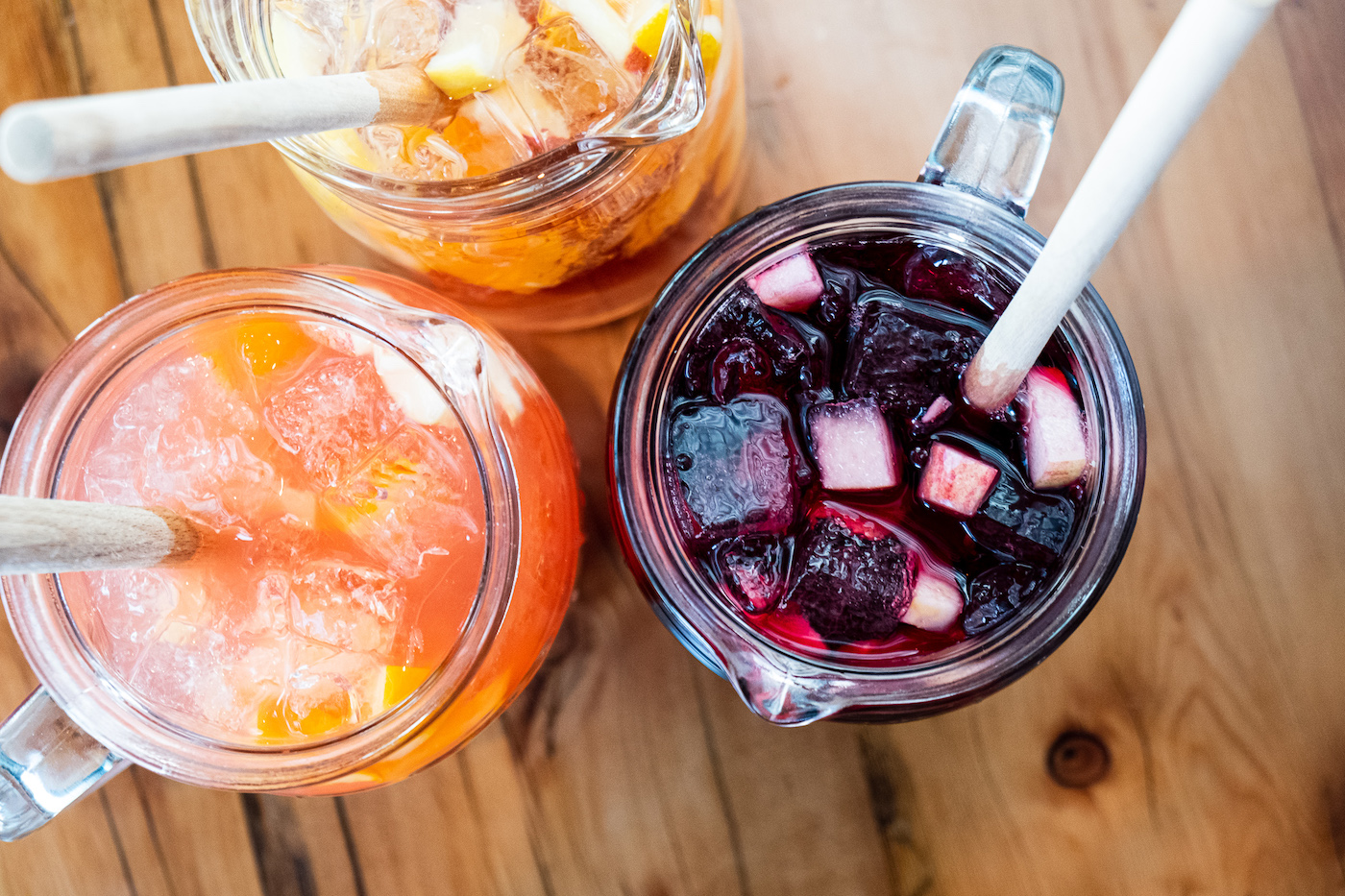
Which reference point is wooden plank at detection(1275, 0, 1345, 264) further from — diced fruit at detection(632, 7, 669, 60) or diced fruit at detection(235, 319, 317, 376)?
diced fruit at detection(235, 319, 317, 376)

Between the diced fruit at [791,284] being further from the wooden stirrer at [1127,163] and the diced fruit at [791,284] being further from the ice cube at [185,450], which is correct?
the ice cube at [185,450]

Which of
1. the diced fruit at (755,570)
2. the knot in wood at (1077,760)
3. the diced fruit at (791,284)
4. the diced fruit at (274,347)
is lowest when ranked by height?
the knot in wood at (1077,760)

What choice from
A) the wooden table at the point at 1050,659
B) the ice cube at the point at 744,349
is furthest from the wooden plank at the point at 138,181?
the ice cube at the point at 744,349

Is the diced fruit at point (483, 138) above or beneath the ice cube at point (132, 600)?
above

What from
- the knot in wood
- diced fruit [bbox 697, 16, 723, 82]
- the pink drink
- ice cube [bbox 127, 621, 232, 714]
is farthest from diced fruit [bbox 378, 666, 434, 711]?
the knot in wood

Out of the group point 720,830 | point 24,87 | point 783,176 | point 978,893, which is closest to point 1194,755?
point 978,893

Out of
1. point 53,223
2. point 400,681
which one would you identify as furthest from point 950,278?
point 53,223
